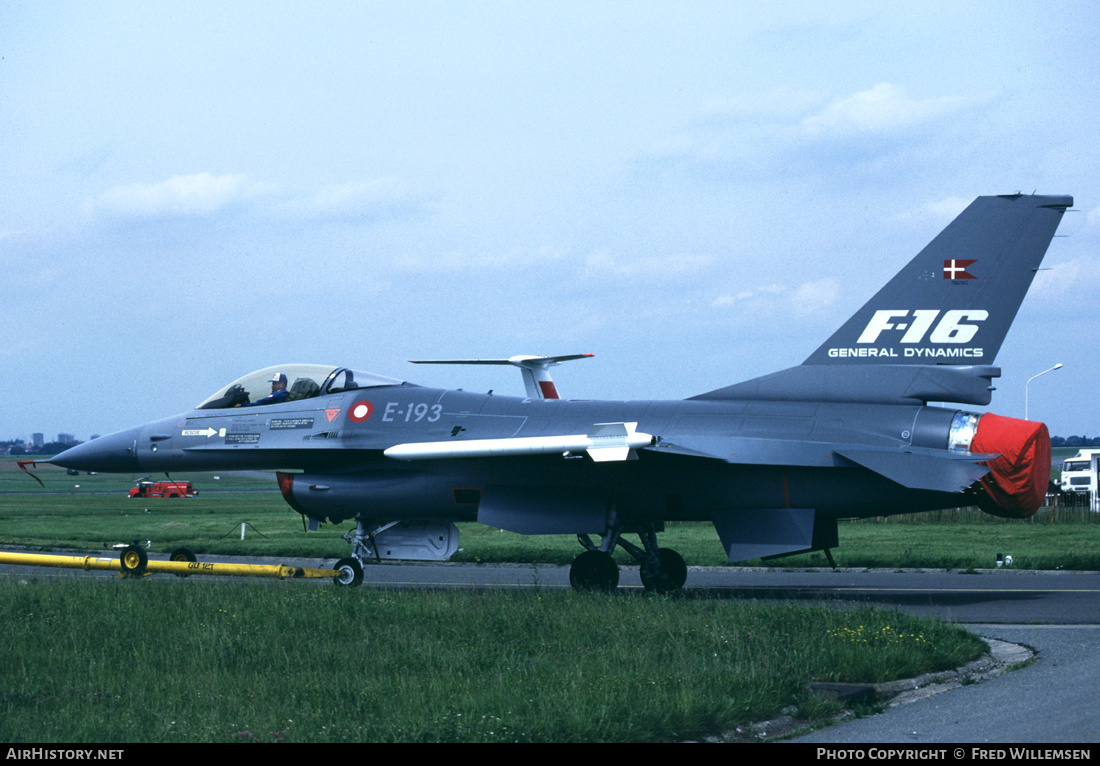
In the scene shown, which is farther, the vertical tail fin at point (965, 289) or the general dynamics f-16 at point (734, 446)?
the vertical tail fin at point (965, 289)

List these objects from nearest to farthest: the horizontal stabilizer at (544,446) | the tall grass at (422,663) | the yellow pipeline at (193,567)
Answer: the tall grass at (422,663), the horizontal stabilizer at (544,446), the yellow pipeline at (193,567)

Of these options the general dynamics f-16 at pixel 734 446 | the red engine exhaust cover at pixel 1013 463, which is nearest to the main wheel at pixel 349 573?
the general dynamics f-16 at pixel 734 446

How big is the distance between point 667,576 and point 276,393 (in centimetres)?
704

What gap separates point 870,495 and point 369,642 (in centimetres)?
726

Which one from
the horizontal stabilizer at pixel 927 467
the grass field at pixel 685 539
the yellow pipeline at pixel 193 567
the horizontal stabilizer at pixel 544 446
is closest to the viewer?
the horizontal stabilizer at pixel 927 467

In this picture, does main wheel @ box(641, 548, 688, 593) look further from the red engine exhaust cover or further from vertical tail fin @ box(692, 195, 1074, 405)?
the red engine exhaust cover

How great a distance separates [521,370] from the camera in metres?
29.8

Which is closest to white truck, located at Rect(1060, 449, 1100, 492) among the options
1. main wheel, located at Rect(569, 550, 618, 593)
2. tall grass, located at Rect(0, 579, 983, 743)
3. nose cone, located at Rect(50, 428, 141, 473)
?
main wheel, located at Rect(569, 550, 618, 593)

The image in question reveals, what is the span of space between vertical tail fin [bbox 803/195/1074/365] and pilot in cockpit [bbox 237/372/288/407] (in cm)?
903

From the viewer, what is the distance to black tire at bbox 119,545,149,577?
1692 cm

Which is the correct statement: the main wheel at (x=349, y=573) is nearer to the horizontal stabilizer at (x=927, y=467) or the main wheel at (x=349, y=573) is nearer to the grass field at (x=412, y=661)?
the grass field at (x=412, y=661)

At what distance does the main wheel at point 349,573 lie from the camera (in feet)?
53.6

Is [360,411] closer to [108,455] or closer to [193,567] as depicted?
[193,567]

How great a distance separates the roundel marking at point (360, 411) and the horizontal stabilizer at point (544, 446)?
1.42 metres
